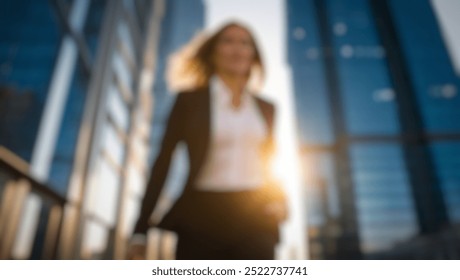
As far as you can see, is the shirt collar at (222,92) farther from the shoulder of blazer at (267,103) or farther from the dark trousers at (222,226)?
the dark trousers at (222,226)

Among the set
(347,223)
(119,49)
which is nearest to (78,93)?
(119,49)

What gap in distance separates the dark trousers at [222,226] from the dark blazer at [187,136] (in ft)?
0.20

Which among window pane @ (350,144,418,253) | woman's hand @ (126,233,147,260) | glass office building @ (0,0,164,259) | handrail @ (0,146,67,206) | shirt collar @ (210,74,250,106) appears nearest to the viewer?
woman's hand @ (126,233,147,260)

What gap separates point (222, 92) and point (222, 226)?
1.44ft

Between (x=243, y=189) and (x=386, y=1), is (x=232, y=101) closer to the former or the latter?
(x=243, y=189)

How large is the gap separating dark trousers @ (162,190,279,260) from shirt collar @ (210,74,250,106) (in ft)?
1.02

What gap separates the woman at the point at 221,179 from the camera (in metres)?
0.93

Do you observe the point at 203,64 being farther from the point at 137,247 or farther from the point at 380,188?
the point at 380,188

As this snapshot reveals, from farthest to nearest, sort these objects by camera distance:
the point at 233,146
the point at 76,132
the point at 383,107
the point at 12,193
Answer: the point at 383,107
the point at 76,132
the point at 12,193
the point at 233,146

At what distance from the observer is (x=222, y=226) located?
929 millimetres

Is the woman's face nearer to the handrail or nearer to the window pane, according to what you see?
the handrail

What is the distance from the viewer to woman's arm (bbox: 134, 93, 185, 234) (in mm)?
925

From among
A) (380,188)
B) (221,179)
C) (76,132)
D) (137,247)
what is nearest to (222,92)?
(221,179)

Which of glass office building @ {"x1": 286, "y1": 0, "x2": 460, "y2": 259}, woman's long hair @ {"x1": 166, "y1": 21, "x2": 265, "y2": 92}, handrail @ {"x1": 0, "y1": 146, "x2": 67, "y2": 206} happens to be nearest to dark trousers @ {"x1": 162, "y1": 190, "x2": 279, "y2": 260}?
woman's long hair @ {"x1": 166, "y1": 21, "x2": 265, "y2": 92}
